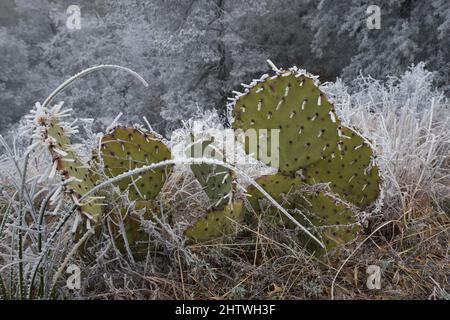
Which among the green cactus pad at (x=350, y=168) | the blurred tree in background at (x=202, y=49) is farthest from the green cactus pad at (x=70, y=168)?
the blurred tree in background at (x=202, y=49)

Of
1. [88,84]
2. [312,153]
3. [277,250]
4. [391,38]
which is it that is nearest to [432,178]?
[312,153]

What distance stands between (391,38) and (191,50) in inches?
187

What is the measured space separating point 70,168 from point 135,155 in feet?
1.11

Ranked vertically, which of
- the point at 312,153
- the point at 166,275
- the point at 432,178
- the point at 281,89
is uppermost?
the point at 281,89

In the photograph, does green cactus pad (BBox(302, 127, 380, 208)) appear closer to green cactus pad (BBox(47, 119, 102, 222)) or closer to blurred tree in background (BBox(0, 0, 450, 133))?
green cactus pad (BBox(47, 119, 102, 222))

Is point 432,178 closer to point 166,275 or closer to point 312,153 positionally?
point 312,153

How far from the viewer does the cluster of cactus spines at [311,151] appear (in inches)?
49.6

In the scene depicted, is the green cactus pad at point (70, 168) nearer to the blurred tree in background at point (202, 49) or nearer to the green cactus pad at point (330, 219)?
the green cactus pad at point (330, 219)

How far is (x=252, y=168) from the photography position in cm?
173

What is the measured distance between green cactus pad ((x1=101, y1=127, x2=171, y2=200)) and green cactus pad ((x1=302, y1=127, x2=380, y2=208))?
16.1 inches

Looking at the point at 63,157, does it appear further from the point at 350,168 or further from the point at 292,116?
the point at 350,168

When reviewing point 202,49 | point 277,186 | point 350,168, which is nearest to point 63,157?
point 277,186

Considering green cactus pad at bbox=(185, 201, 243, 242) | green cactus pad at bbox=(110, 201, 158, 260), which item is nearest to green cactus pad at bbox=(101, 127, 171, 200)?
green cactus pad at bbox=(110, 201, 158, 260)

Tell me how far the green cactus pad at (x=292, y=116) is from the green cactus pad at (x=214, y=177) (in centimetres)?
15
